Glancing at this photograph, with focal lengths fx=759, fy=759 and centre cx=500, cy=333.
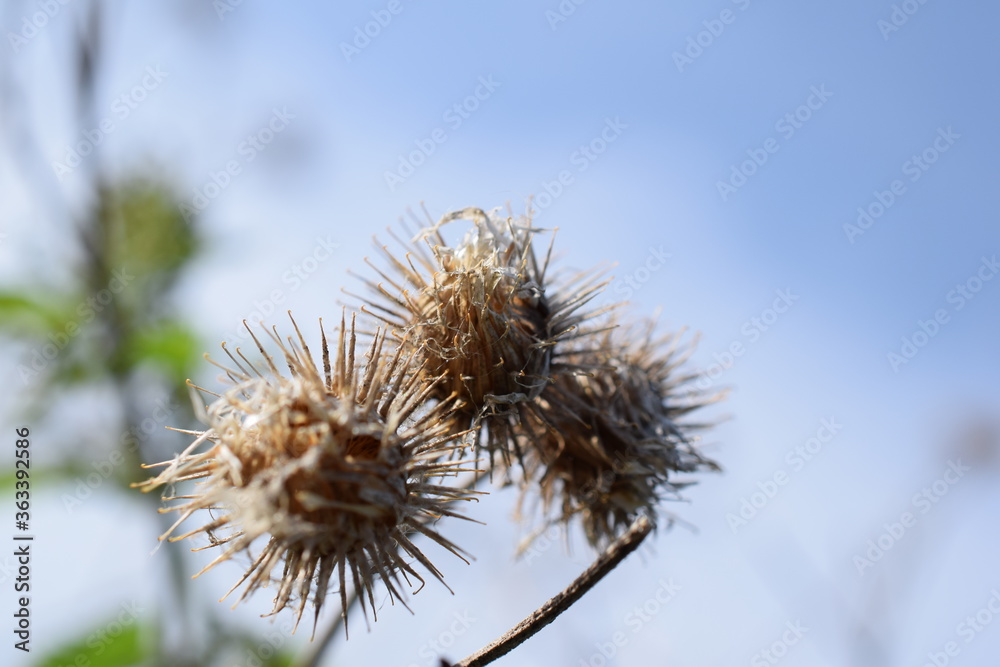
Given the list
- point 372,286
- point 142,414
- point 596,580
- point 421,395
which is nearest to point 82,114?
point 142,414

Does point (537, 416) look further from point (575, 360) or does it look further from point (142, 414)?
point (142, 414)

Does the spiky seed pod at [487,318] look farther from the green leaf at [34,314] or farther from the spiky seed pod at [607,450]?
the green leaf at [34,314]

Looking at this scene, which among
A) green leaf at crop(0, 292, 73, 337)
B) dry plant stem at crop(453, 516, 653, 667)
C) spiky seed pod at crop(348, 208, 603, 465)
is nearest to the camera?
dry plant stem at crop(453, 516, 653, 667)

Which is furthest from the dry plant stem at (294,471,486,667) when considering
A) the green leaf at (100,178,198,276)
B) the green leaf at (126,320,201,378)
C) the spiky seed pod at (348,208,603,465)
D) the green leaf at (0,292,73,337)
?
the green leaf at (100,178,198,276)

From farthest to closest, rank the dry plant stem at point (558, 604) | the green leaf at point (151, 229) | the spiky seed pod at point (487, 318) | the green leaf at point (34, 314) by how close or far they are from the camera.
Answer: the green leaf at point (151, 229), the green leaf at point (34, 314), the spiky seed pod at point (487, 318), the dry plant stem at point (558, 604)

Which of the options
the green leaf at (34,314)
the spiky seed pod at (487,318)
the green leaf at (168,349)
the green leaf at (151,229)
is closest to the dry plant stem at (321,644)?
the spiky seed pod at (487,318)

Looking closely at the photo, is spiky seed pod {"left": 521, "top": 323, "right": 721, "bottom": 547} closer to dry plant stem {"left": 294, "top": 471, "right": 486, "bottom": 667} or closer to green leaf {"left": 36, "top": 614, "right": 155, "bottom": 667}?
dry plant stem {"left": 294, "top": 471, "right": 486, "bottom": 667}

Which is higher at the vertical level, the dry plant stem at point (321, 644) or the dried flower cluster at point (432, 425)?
the dried flower cluster at point (432, 425)
